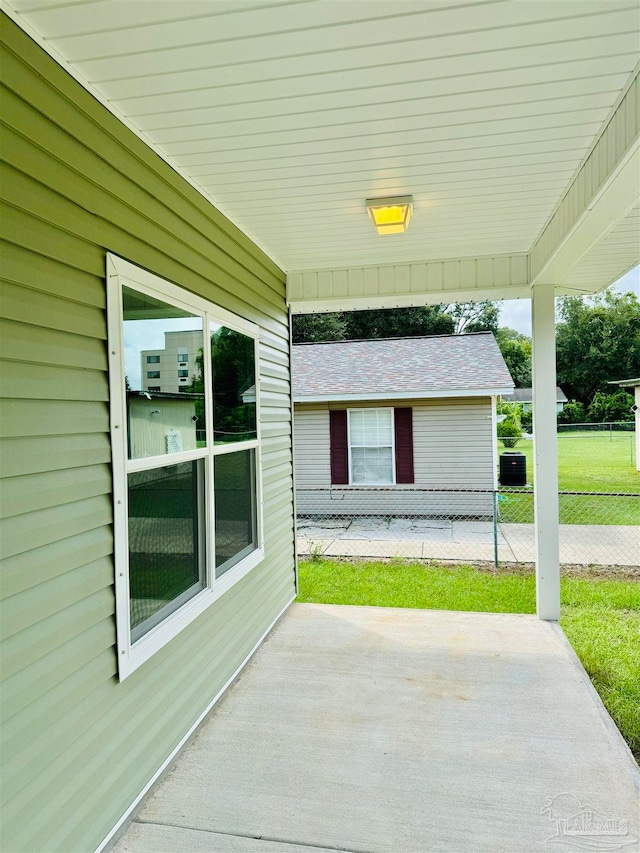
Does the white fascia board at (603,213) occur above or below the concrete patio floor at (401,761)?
above

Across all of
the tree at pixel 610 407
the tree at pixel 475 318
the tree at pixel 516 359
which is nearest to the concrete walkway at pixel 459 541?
the tree at pixel 610 407

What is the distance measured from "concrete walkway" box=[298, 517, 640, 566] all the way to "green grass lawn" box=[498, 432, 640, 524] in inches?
23.7

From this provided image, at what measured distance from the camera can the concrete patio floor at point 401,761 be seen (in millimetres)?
1836

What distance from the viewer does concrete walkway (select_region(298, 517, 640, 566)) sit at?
19.8 ft

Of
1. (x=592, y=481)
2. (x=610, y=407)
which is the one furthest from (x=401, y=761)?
(x=610, y=407)

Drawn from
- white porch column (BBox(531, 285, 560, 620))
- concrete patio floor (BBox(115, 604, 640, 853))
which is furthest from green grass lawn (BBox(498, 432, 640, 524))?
concrete patio floor (BBox(115, 604, 640, 853))

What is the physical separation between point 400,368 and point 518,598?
519cm

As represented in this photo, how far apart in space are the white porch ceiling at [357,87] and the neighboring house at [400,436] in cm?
568

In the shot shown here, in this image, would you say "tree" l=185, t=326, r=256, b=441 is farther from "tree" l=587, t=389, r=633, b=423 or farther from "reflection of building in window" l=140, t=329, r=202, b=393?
"tree" l=587, t=389, r=633, b=423

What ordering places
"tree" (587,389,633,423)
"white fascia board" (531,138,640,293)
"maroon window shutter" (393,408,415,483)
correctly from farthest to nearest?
"tree" (587,389,633,423) < "maroon window shutter" (393,408,415,483) < "white fascia board" (531,138,640,293)

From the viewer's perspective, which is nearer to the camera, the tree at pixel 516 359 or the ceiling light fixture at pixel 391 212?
the ceiling light fixture at pixel 391 212

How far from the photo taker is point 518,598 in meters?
4.62

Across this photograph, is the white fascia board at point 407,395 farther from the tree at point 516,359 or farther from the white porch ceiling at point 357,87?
the tree at point 516,359

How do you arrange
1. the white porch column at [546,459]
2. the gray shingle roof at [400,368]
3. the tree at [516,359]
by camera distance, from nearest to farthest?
the white porch column at [546,459] < the gray shingle roof at [400,368] < the tree at [516,359]
